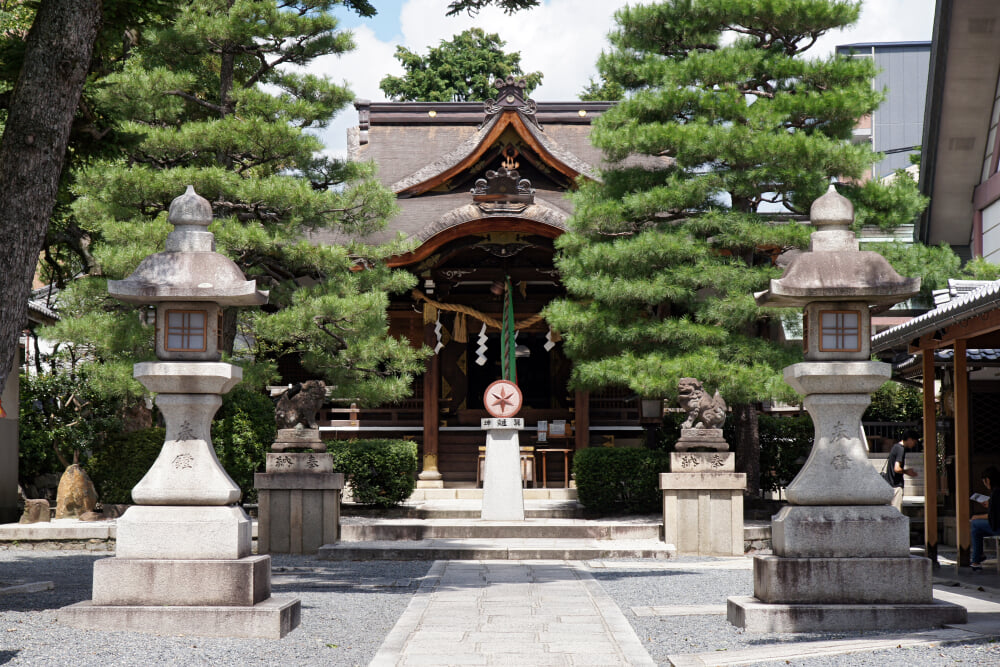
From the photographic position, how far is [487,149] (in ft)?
61.1

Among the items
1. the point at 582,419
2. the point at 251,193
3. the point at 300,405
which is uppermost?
the point at 251,193

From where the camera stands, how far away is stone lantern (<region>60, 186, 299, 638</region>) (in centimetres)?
650

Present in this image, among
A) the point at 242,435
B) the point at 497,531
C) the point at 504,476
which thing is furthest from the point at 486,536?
the point at 242,435

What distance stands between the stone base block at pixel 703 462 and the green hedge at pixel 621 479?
174 cm

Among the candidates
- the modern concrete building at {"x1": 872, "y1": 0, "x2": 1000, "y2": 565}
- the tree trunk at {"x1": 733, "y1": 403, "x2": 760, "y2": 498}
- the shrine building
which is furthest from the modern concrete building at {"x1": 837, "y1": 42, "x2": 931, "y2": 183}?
the tree trunk at {"x1": 733, "y1": 403, "x2": 760, "y2": 498}

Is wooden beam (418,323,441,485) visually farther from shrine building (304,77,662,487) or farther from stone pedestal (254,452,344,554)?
stone pedestal (254,452,344,554)

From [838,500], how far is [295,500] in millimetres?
6947

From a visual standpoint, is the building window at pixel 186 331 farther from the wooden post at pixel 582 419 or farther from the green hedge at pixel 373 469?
the wooden post at pixel 582 419

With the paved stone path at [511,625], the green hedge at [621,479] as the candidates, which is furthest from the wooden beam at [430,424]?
Answer: the paved stone path at [511,625]

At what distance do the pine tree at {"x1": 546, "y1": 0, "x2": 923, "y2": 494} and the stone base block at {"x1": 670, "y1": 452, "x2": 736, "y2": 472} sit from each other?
0.94 meters

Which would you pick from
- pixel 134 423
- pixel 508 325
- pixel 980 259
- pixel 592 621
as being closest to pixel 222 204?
pixel 134 423

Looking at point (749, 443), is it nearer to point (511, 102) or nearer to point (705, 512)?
point (705, 512)

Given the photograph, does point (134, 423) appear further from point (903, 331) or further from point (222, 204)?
point (903, 331)

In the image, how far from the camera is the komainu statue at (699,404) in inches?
483
